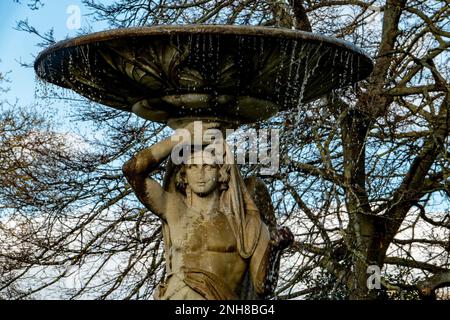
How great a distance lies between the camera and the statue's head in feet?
28.4

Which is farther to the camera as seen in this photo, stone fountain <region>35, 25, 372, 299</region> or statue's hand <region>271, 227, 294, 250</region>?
statue's hand <region>271, 227, 294, 250</region>

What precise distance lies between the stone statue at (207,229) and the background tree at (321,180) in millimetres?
3920

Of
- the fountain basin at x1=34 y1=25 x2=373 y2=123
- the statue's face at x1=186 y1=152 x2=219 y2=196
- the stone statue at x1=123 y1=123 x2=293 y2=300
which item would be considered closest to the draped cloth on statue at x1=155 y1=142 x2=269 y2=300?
the stone statue at x1=123 y1=123 x2=293 y2=300

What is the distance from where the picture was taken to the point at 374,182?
1355 centimetres

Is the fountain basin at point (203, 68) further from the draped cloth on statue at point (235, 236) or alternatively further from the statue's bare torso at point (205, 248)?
the statue's bare torso at point (205, 248)

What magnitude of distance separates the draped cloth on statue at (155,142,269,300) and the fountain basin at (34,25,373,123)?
1.49 ft

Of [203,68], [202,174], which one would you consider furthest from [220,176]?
[203,68]

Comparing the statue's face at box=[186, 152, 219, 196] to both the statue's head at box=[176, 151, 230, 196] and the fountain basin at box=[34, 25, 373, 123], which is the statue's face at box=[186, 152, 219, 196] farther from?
the fountain basin at box=[34, 25, 373, 123]

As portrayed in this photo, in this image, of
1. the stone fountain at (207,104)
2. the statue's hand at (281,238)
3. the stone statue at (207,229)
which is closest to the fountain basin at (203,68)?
the stone fountain at (207,104)

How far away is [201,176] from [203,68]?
807mm

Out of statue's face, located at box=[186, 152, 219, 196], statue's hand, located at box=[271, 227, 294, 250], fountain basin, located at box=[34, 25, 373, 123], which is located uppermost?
fountain basin, located at box=[34, 25, 373, 123]

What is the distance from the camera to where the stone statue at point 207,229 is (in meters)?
8.42

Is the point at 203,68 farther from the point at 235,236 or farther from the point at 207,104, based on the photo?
the point at 235,236

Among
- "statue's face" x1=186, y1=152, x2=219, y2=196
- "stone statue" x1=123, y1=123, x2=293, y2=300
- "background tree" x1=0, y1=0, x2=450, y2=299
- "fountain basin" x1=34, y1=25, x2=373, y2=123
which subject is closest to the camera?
"fountain basin" x1=34, y1=25, x2=373, y2=123
